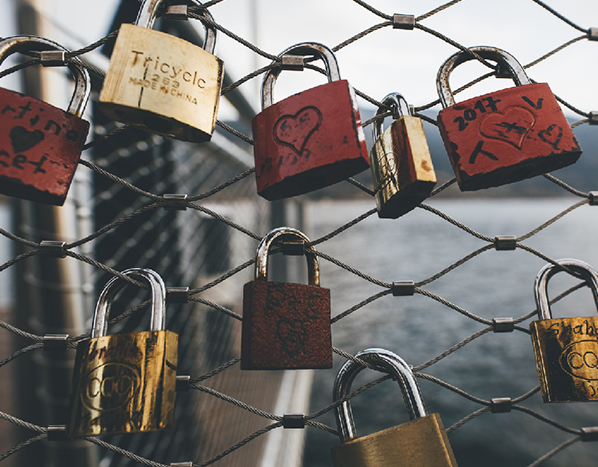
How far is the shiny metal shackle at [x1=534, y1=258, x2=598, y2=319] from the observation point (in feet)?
1.63

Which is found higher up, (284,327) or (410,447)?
(284,327)

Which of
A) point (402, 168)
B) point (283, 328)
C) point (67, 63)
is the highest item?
point (67, 63)

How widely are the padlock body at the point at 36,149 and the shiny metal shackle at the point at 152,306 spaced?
113 mm

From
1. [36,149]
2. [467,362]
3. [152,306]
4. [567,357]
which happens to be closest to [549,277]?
[567,357]

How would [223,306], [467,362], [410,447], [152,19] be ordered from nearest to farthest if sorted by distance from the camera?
Answer: [410,447], [152,19], [223,306], [467,362]

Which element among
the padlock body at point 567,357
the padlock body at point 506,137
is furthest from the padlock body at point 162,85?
the padlock body at point 567,357

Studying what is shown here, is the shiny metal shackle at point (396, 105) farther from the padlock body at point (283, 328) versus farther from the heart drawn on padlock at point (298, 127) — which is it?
the padlock body at point (283, 328)

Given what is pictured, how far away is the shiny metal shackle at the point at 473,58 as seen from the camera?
1.64 feet

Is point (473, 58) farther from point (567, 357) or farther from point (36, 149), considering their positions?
point (36, 149)

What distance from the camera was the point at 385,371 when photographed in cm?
44

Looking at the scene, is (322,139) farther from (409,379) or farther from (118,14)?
(118,14)

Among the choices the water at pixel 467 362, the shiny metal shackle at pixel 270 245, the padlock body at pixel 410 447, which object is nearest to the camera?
the padlock body at pixel 410 447

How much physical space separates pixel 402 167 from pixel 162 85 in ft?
0.79

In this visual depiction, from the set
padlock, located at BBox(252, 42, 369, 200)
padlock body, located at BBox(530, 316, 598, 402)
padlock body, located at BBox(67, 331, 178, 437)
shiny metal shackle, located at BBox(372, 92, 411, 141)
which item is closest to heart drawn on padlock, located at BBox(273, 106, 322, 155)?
padlock, located at BBox(252, 42, 369, 200)
